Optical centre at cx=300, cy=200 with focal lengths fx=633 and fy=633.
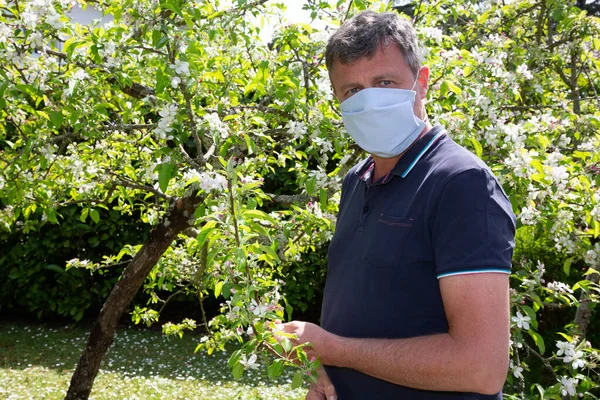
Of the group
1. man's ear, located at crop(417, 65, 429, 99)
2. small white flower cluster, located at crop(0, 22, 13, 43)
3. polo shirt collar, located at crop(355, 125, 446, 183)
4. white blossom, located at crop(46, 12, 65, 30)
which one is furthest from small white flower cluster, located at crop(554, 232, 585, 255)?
small white flower cluster, located at crop(0, 22, 13, 43)

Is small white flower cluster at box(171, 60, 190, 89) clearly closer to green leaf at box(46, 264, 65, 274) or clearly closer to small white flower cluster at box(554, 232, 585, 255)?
small white flower cluster at box(554, 232, 585, 255)

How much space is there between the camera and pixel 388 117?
1.76 metres

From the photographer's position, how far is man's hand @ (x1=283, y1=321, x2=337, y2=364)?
157cm

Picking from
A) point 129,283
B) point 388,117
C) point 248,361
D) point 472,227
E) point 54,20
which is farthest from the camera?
point 129,283

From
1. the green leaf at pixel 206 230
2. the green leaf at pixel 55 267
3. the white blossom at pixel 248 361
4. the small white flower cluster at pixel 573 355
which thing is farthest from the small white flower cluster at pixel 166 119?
the green leaf at pixel 55 267

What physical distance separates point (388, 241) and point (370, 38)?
1.83 feet

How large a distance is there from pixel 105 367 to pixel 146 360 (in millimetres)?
451

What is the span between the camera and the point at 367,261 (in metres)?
1.53

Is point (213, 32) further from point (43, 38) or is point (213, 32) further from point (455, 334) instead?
point (455, 334)

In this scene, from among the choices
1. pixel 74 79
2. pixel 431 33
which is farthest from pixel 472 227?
pixel 74 79

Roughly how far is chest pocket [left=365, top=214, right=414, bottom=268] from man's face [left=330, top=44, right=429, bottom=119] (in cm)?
42

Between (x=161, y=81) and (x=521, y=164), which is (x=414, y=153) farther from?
(x=161, y=81)

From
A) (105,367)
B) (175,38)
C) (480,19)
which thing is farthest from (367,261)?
(105,367)

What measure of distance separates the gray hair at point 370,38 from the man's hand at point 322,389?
849mm
